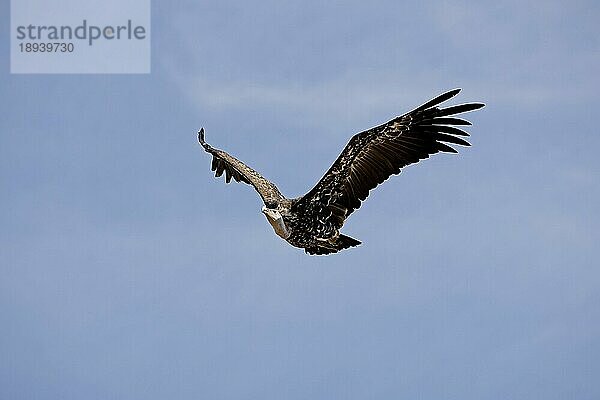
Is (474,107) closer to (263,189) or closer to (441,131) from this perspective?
(441,131)

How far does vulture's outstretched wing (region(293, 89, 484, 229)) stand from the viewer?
2508 centimetres

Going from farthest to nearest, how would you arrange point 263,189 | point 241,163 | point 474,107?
point 241,163, point 263,189, point 474,107

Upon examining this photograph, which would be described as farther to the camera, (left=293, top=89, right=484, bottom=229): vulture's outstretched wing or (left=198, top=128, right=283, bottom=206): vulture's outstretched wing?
(left=198, top=128, right=283, bottom=206): vulture's outstretched wing

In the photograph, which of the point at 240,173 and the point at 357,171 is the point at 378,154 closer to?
the point at 357,171

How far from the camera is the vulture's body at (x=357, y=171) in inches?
987

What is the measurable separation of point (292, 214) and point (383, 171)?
2.25 meters

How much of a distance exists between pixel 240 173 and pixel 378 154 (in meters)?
4.53

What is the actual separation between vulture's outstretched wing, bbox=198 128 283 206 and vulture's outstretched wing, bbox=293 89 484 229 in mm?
1166

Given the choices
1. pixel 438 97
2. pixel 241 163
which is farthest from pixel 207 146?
pixel 438 97

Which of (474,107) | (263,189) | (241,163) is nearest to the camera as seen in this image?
(474,107)

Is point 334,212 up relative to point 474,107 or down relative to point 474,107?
down

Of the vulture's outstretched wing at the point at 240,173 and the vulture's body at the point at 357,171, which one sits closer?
the vulture's body at the point at 357,171

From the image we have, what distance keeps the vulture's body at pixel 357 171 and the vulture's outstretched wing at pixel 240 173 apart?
2.24ft

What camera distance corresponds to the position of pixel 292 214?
25.5 meters
